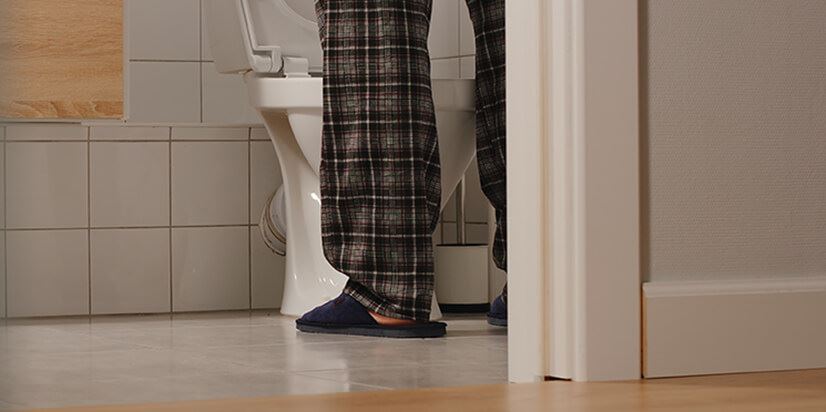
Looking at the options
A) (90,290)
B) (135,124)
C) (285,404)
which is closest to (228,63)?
(135,124)

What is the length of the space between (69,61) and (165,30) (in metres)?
2.34

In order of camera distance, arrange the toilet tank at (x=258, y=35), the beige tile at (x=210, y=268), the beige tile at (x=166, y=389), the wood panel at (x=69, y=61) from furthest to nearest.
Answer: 1. the beige tile at (x=210, y=268)
2. the toilet tank at (x=258, y=35)
3. the beige tile at (x=166, y=389)
4. the wood panel at (x=69, y=61)

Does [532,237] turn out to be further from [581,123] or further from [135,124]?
→ [135,124]

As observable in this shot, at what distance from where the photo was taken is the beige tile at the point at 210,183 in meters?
3.09

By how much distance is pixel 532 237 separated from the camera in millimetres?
1562

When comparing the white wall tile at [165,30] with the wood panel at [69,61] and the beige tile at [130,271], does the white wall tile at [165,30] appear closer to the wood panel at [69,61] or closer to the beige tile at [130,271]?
the beige tile at [130,271]

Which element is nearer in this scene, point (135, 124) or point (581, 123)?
point (581, 123)

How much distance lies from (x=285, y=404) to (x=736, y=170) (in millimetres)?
619

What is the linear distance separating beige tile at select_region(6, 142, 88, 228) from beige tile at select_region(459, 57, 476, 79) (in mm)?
855

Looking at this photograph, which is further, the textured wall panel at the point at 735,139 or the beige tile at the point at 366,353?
the beige tile at the point at 366,353

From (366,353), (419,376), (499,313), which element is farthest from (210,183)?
(419,376)

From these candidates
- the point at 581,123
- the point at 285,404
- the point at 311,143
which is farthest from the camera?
the point at 311,143

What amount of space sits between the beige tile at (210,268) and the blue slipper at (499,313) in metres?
0.78

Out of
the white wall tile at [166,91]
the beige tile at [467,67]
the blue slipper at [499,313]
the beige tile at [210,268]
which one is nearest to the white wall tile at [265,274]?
the beige tile at [210,268]
